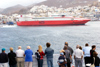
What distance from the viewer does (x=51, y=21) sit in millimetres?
74562

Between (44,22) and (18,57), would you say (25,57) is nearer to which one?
(18,57)

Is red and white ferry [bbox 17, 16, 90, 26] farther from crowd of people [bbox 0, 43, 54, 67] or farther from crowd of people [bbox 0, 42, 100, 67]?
crowd of people [bbox 0, 43, 54, 67]

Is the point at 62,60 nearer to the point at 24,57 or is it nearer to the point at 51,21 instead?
the point at 24,57

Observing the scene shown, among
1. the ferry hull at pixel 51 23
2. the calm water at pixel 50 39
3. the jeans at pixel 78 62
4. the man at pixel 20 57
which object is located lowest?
the ferry hull at pixel 51 23

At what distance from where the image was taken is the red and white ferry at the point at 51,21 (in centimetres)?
7219

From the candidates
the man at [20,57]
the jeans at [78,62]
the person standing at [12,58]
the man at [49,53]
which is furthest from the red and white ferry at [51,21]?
the person standing at [12,58]

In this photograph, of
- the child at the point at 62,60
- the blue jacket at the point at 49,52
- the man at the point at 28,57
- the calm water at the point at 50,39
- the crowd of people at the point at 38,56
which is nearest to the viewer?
the child at the point at 62,60

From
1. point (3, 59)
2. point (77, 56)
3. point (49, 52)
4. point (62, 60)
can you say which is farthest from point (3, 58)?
point (77, 56)

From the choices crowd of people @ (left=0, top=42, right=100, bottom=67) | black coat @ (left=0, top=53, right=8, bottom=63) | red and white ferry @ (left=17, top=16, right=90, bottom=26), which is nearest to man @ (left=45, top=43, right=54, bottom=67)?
crowd of people @ (left=0, top=42, right=100, bottom=67)

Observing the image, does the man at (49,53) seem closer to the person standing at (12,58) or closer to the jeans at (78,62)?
the jeans at (78,62)

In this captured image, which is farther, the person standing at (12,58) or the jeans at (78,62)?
the jeans at (78,62)

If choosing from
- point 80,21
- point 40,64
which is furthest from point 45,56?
point 80,21

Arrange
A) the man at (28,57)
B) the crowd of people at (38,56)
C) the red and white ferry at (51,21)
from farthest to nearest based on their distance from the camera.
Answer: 1. the red and white ferry at (51,21)
2. the man at (28,57)
3. the crowd of people at (38,56)

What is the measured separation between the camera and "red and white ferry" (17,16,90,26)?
237 ft
